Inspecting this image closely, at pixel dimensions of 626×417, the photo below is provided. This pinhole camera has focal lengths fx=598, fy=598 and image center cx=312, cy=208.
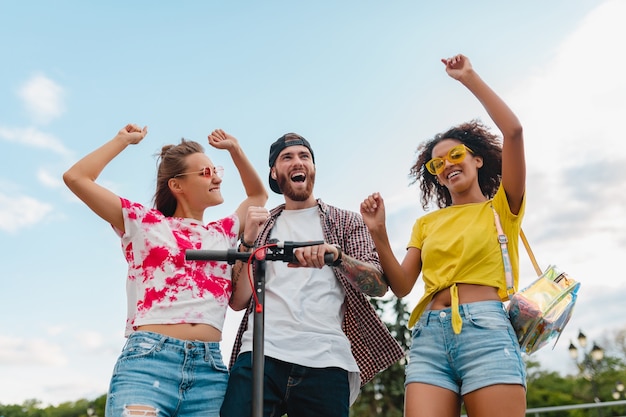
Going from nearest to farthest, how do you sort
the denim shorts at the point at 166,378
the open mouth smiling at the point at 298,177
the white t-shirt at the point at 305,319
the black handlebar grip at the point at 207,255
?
the black handlebar grip at the point at 207,255
the denim shorts at the point at 166,378
the white t-shirt at the point at 305,319
the open mouth smiling at the point at 298,177

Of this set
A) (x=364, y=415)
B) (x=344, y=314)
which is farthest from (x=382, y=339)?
(x=364, y=415)

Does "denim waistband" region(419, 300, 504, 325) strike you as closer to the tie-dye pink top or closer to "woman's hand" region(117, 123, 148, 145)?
the tie-dye pink top

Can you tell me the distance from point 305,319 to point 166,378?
34.2 inches

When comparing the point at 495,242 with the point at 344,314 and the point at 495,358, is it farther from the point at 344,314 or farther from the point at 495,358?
the point at 344,314

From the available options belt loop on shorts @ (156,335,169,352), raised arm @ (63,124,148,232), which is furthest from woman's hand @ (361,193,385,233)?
raised arm @ (63,124,148,232)

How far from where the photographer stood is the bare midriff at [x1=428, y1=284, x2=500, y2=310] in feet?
10.8

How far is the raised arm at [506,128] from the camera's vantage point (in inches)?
133

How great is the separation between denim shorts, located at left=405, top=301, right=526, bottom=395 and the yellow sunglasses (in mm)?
957

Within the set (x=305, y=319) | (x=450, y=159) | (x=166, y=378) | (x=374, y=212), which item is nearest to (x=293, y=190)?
(x=374, y=212)

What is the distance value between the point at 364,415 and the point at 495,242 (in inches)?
722

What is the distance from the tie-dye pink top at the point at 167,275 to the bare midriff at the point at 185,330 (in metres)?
0.03

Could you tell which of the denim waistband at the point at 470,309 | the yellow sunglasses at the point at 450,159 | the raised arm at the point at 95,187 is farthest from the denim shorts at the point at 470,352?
the raised arm at the point at 95,187

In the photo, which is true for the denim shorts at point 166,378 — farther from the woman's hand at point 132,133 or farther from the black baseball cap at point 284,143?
the black baseball cap at point 284,143

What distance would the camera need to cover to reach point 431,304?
135 inches
